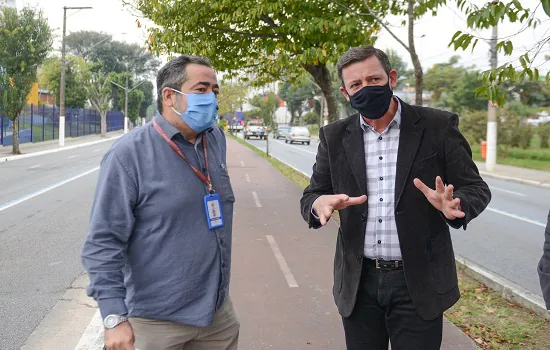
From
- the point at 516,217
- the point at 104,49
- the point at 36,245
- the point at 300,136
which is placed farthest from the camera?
the point at 104,49

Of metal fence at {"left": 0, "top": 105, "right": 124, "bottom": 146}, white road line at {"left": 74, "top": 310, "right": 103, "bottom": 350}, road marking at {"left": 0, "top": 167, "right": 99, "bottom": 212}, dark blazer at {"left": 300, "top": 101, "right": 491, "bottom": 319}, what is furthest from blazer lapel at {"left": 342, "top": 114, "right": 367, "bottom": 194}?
metal fence at {"left": 0, "top": 105, "right": 124, "bottom": 146}

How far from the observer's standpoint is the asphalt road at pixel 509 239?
22.0 ft

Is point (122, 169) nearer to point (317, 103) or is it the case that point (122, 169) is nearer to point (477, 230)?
point (477, 230)

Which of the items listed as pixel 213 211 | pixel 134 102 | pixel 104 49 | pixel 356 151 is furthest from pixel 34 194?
pixel 104 49

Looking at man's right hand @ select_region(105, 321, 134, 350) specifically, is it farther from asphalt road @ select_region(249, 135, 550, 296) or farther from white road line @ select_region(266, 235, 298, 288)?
asphalt road @ select_region(249, 135, 550, 296)

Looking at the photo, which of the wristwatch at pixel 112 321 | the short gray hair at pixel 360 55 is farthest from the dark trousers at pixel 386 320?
the wristwatch at pixel 112 321

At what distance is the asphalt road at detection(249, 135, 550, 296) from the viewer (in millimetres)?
6715

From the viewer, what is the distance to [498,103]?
3.71 meters

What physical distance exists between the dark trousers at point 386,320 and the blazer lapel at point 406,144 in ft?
1.19

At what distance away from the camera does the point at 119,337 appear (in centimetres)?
211

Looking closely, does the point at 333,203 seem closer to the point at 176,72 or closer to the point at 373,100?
the point at 373,100

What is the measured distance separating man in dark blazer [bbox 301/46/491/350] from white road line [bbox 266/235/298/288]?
10.7 feet

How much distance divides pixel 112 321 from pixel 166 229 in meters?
0.41

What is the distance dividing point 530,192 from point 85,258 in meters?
15.0
